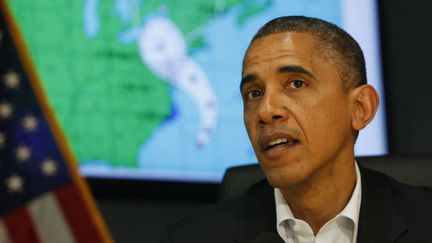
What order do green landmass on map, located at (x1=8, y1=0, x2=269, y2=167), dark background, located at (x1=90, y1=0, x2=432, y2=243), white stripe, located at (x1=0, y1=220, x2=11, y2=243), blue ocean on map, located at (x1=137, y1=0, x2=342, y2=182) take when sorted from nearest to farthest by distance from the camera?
1. white stripe, located at (x1=0, y1=220, x2=11, y2=243)
2. green landmass on map, located at (x1=8, y1=0, x2=269, y2=167)
3. blue ocean on map, located at (x1=137, y1=0, x2=342, y2=182)
4. dark background, located at (x1=90, y1=0, x2=432, y2=243)

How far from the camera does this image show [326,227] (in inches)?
72.1

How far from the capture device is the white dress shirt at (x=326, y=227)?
183cm

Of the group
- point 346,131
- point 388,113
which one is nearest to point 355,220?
point 346,131

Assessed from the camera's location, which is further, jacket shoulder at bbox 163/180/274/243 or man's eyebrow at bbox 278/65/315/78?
jacket shoulder at bbox 163/180/274/243

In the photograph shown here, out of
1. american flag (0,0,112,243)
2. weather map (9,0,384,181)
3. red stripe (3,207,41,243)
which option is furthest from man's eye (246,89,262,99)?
weather map (9,0,384,181)

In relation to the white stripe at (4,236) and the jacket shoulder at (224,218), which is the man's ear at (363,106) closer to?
the jacket shoulder at (224,218)

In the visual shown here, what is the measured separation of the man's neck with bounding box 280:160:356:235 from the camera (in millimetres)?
1854

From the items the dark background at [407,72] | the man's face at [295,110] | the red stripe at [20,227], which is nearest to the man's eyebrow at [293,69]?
the man's face at [295,110]

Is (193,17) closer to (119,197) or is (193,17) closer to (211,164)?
(211,164)

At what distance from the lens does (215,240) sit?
6.25ft

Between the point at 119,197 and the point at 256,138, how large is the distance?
1.06 m

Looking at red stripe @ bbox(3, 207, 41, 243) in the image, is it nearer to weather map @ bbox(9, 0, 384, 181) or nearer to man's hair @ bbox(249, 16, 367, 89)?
man's hair @ bbox(249, 16, 367, 89)

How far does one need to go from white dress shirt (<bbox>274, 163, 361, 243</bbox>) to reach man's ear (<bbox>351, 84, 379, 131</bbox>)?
18cm

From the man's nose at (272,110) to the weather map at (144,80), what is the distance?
1.04 meters
